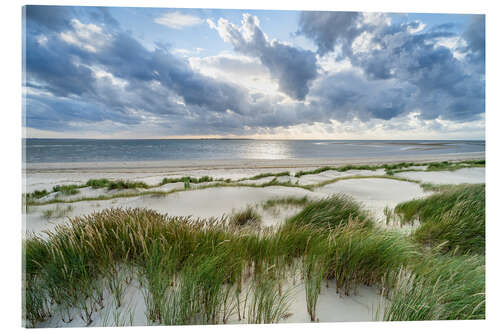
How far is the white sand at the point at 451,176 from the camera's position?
2.26m

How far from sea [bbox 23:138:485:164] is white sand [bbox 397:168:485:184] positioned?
0.78 ft

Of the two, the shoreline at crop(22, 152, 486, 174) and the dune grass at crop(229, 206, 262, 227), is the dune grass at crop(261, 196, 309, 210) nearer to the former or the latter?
the dune grass at crop(229, 206, 262, 227)

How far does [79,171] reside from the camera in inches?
105

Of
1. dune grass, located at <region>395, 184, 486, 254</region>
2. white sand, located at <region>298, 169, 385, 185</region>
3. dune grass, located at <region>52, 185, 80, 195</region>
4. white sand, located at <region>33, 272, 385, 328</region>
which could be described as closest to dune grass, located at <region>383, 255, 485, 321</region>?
Answer: white sand, located at <region>33, 272, 385, 328</region>

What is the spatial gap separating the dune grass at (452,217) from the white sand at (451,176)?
117mm

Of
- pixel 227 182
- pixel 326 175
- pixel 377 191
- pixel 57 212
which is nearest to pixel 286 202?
pixel 227 182

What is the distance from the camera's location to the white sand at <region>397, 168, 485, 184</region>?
226cm

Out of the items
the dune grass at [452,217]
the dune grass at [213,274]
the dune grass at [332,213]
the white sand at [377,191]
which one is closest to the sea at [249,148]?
the white sand at [377,191]

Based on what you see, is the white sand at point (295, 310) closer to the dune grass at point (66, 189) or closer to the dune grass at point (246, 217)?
the dune grass at point (246, 217)

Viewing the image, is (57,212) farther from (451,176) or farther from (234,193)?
(451,176)

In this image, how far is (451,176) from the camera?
2.67 m
